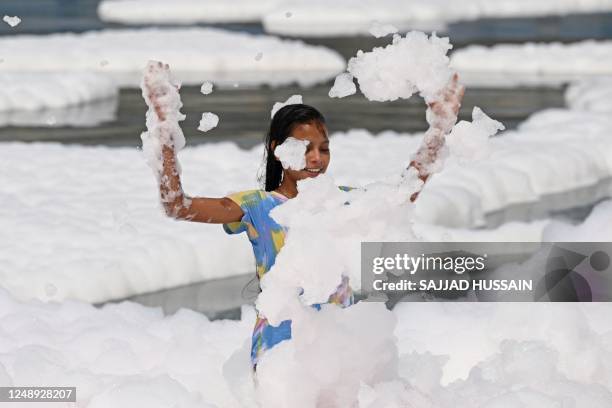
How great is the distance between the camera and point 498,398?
11.5 ft

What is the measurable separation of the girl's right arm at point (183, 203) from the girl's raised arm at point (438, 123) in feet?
1.38

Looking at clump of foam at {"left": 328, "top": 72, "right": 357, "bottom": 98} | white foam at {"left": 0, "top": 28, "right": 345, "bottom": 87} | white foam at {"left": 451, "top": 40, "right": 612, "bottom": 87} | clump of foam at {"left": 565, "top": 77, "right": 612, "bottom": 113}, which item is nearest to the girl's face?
clump of foam at {"left": 328, "top": 72, "right": 357, "bottom": 98}

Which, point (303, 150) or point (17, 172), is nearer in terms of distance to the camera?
point (303, 150)

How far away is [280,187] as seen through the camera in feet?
10.4

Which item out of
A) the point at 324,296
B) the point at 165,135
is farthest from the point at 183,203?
the point at 324,296

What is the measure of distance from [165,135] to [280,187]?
465mm

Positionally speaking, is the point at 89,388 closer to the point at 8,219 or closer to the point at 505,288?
the point at 505,288

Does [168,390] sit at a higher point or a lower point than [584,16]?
lower

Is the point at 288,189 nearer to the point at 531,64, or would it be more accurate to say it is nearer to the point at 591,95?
the point at 591,95

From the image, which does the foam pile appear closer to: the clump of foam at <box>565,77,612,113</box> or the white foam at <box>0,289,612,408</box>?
the clump of foam at <box>565,77,612,113</box>

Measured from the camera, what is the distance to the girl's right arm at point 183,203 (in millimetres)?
2811

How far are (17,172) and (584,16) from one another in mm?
15854

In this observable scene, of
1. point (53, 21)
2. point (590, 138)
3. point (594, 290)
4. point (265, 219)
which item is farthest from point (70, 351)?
point (53, 21)

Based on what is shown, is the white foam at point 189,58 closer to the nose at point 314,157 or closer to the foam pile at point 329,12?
the foam pile at point 329,12
